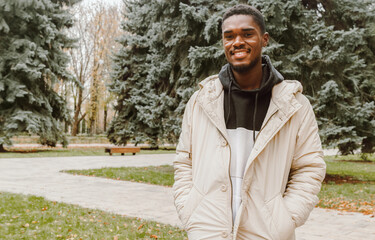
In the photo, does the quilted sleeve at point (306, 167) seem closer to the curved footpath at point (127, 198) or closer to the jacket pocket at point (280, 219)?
the jacket pocket at point (280, 219)

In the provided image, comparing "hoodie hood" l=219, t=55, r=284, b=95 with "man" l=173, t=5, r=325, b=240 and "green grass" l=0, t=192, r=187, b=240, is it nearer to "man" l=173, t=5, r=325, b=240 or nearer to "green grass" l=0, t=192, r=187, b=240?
"man" l=173, t=5, r=325, b=240

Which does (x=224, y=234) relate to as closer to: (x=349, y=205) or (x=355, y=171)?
(x=349, y=205)

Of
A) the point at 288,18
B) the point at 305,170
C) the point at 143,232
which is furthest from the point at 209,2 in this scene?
the point at 305,170

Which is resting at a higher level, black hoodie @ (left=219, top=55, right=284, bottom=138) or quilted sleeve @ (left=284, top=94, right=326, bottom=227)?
black hoodie @ (left=219, top=55, right=284, bottom=138)

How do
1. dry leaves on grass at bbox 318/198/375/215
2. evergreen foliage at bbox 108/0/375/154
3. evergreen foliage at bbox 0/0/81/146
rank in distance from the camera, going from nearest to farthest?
dry leaves on grass at bbox 318/198/375/215
evergreen foliage at bbox 108/0/375/154
evergreen foliage at bbox 0/0/81/146

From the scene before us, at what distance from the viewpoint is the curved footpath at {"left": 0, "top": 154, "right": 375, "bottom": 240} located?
5.84 m

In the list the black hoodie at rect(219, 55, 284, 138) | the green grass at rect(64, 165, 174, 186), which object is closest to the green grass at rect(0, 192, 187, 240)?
the black hoodie at rect(219, 55, 284, 138)

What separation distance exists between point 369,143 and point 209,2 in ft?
19.9

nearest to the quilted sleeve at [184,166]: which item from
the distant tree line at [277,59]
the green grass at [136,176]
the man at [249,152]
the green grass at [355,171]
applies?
the man at [249,152]

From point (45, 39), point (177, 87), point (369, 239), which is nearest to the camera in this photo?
point (369, 239)

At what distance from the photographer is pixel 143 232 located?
5.48 m

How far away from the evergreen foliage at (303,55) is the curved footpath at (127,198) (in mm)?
2681

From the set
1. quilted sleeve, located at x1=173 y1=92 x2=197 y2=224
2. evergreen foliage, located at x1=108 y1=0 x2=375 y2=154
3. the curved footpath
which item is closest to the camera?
quilted sleeve, located at x1=173 y1=92 x2=197 y2=224

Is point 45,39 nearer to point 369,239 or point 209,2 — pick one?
point 209,2
